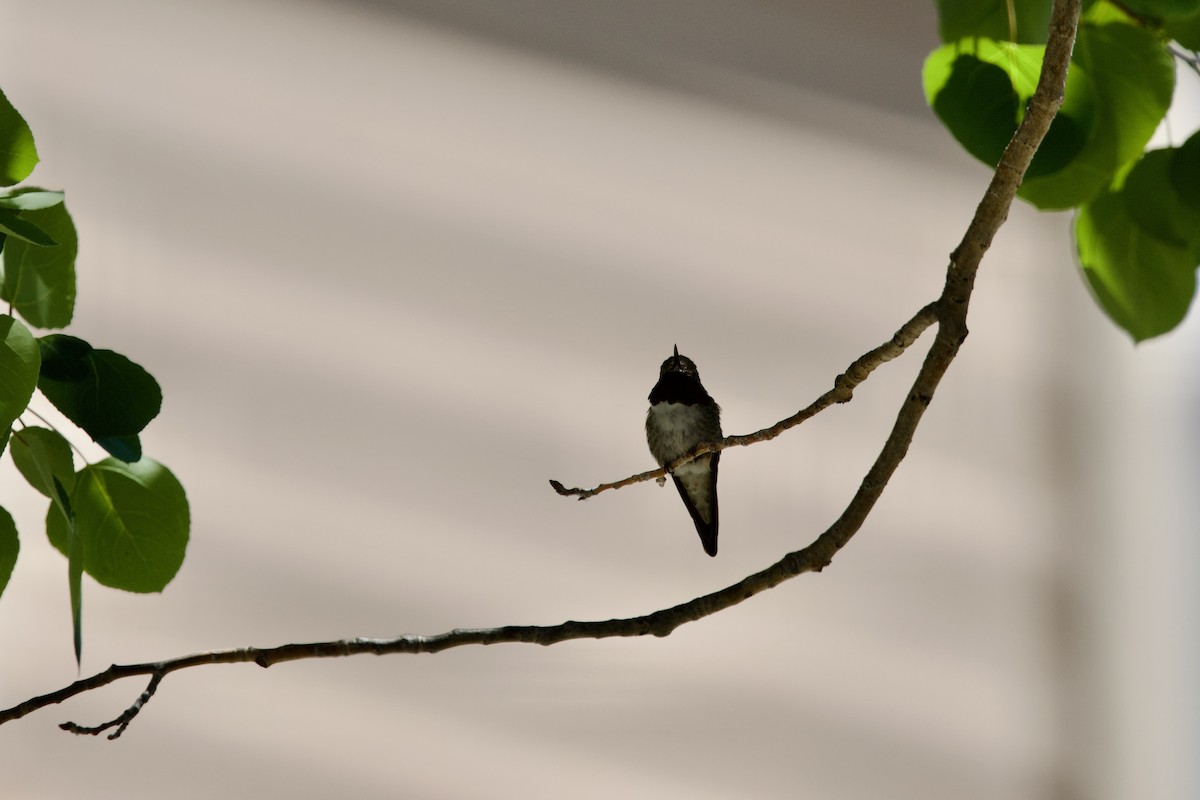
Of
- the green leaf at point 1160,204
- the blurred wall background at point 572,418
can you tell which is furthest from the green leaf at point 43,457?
the blurred wall background at point 572,418

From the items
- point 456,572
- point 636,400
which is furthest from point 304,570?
point 636,400

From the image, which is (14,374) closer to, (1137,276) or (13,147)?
(13,147)

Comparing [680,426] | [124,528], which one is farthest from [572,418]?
[124,528]

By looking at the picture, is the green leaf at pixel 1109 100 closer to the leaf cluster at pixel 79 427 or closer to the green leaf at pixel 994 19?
the green leaf at pixel 994 19

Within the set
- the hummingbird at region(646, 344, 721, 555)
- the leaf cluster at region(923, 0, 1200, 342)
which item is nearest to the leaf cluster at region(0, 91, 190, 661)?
the hummingbird at region(646, 344, 721, 555)

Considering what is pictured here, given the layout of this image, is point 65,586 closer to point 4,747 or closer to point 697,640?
point 4,747

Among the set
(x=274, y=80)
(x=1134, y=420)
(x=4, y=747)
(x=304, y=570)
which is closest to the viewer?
(x=4, y=747)
